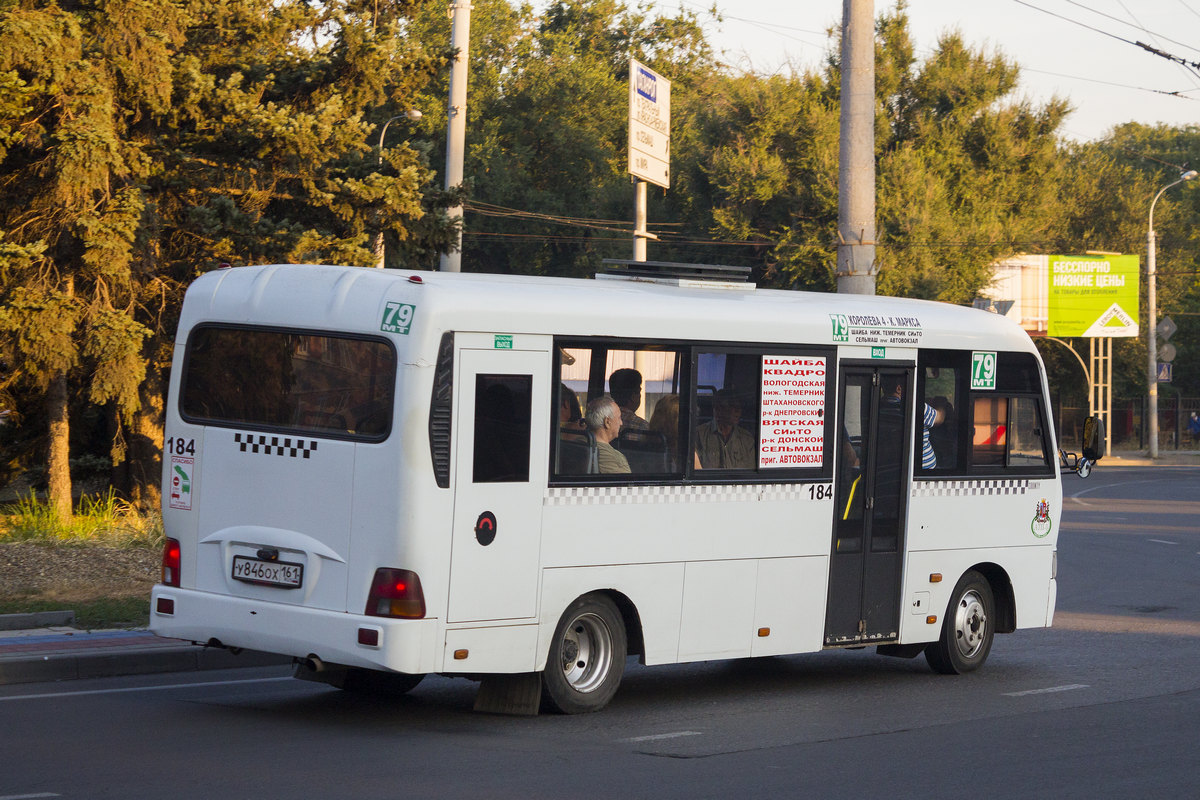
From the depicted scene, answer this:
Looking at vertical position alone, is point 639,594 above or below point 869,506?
below

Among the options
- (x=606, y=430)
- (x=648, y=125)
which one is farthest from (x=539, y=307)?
(x=648, y=125)

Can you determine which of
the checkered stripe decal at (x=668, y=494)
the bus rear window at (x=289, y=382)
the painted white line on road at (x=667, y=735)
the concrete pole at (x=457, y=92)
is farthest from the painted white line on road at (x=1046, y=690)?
the concrete pole at (x=457, y=92)

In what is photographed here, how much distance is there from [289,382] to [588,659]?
2.45 m

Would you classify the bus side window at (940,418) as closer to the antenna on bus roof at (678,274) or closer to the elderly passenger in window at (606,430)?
the antenna on bus roof at (678,274)

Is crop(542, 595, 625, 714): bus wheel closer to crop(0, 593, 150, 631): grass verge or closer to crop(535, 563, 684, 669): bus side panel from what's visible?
crop(535, 563, 684, 669): bus side panel

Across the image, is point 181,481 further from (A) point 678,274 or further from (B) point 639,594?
(A) point 678,274

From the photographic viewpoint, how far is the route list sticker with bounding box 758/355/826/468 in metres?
10.2

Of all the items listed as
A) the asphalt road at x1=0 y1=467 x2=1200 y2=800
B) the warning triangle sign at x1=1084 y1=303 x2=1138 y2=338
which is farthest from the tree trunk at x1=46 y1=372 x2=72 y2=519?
the warning triangle sign at x1=1084 y1=303 x2=1138 y2=338

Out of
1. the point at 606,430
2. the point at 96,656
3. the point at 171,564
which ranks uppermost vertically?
the point at 606,430

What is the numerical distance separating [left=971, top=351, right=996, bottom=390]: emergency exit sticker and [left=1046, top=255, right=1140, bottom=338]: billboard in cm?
4417

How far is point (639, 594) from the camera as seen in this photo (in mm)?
9344

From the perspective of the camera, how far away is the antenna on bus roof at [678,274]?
10594mm

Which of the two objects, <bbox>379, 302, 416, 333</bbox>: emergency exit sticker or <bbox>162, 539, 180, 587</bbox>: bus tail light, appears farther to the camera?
<bbox>162, 539, 180, 587</bbox>: bus tail light

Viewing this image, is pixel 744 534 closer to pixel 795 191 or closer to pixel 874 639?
pixel 874 639
